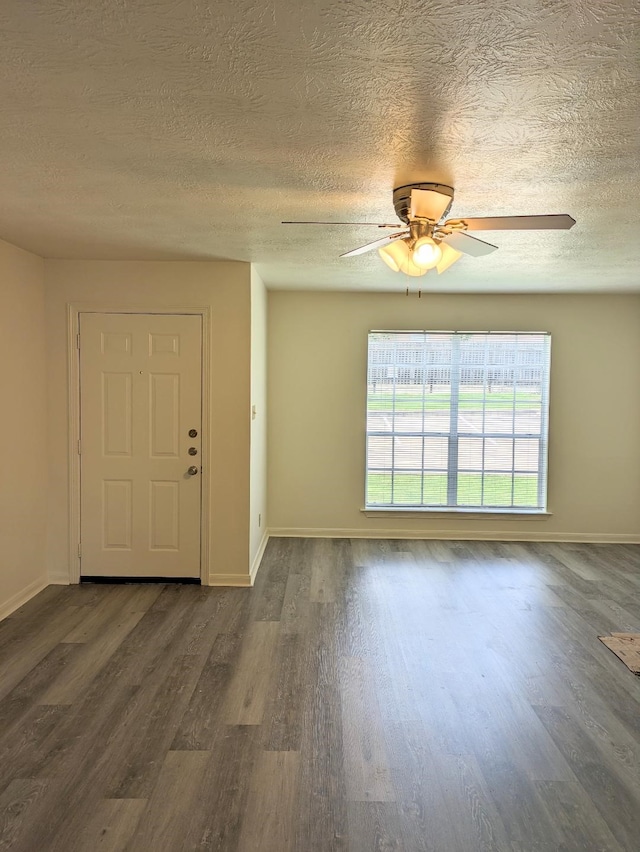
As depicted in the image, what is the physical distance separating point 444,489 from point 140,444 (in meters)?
3.13

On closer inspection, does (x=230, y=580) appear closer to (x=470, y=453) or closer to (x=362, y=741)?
(x=362, y=741)

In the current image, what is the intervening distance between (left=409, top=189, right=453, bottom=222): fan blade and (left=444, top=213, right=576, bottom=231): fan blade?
0.09m

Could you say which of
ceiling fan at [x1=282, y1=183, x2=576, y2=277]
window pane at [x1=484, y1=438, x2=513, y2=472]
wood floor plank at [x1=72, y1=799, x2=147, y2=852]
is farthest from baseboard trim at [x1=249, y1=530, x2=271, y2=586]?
ceiling fan at [x1=282, y1=183, x2=576, y2=277]

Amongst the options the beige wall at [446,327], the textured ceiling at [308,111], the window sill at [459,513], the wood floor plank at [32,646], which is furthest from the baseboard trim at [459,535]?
the textured ceiling at [308,111]

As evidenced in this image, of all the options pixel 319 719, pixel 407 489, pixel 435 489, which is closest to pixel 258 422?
pixel 407 489

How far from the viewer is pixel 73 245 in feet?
13.1

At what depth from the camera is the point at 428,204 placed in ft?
8.12

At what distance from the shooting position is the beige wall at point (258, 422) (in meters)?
4.76

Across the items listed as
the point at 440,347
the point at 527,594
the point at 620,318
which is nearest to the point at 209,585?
the point at 527,594

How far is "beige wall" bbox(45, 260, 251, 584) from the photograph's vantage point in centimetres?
446

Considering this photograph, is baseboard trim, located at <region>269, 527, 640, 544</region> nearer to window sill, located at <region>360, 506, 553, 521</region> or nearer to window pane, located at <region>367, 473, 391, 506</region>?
window sill, located at <region>360, 506, 553, 521</region>

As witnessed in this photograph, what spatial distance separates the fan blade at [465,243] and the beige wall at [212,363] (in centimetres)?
211

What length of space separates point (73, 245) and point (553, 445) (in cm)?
474

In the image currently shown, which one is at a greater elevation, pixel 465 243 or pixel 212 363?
pixel 465 243
